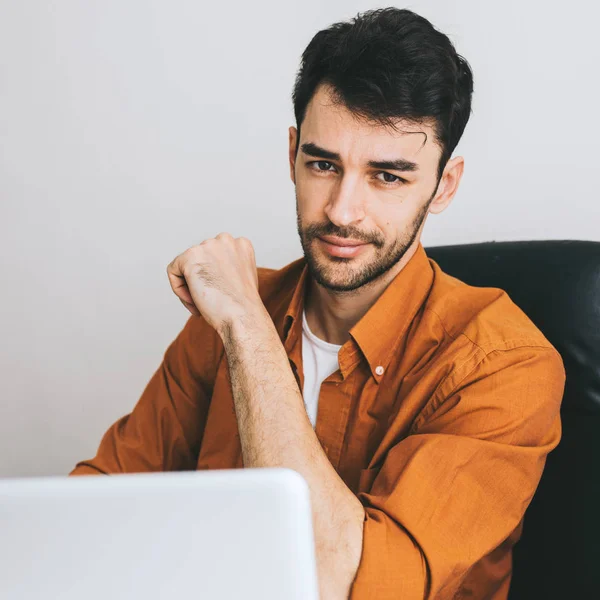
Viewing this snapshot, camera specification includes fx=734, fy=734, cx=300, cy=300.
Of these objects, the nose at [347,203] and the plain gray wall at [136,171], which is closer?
the nose at [347,203]

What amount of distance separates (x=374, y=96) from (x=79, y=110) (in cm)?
115

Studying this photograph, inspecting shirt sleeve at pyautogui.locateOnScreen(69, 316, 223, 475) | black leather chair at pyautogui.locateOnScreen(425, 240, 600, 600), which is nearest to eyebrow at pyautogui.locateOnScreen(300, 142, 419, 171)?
black leather chair at pyautogui.locateOnScreen(425, 240, 600, 600)

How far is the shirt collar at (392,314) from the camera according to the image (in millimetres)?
1326

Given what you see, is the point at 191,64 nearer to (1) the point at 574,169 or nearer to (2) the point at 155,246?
(2) the point at 155,246

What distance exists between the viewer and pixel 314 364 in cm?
143

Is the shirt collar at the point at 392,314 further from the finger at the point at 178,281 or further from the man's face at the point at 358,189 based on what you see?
the finger at the point at 178,281

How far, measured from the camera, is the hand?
123cm

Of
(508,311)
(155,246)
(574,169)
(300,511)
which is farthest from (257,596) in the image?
(155,246)

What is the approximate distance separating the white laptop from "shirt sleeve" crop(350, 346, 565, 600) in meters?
0.51

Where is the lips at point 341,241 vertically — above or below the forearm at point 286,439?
above

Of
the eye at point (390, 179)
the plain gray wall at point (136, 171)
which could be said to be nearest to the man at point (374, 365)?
the eye at point (390, 179)

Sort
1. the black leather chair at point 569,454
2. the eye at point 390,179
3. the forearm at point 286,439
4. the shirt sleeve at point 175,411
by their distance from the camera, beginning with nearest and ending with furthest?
the forearm at point 286,439
the black leather chair at point 569,454
the eye at point 390,179
the shirt sleeve at point 175,411

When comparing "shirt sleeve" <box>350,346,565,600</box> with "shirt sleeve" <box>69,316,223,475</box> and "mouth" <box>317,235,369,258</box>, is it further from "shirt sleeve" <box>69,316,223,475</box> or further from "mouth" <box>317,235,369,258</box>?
"shirt sleeve" <box>69,316,223,475</box>

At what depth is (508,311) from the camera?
1255 millimetres
